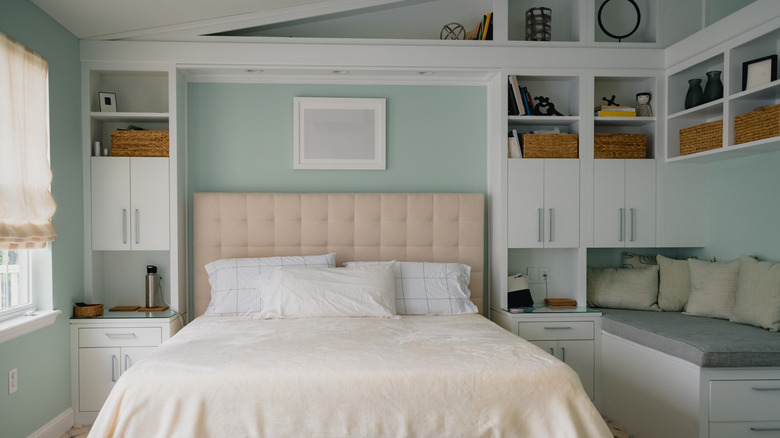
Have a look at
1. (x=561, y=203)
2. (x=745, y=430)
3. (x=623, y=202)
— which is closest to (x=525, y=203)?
(x=561, y=203)

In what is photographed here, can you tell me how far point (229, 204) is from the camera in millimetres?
3537

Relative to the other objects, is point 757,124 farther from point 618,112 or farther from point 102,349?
point 102,349

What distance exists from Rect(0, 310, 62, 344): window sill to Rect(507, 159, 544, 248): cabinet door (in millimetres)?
2959

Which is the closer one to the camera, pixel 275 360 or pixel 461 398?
pixel 461 398

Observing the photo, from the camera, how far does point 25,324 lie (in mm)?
2637

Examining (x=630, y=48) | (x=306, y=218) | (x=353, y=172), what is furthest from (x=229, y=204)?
(x=630, y=48)

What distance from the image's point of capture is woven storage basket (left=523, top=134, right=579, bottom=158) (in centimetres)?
360

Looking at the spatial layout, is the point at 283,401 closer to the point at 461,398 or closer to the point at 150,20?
the point at 461,398

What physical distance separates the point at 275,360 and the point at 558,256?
2.50 metres

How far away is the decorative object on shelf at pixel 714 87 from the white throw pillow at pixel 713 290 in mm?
1069

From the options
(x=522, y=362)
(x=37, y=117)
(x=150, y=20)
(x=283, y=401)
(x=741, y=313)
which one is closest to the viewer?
(x=283, y=401)

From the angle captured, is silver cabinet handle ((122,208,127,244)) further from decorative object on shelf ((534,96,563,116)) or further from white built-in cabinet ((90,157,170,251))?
decorative object on shelf ((534,96,563,116))

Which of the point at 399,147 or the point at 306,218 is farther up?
the point at 399,147

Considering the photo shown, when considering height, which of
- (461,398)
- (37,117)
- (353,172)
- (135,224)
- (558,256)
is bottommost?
(461,398)
